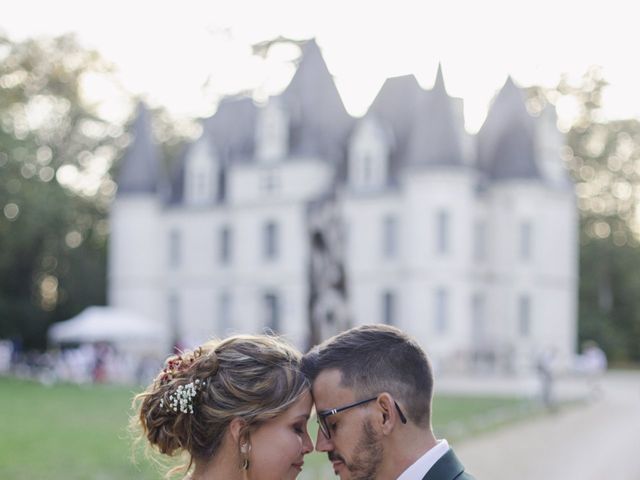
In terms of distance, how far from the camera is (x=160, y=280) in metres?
49.0

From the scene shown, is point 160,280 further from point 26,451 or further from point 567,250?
point 26,451

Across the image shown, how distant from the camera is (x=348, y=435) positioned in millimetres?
3254

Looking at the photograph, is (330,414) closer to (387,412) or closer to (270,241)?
(387,412)

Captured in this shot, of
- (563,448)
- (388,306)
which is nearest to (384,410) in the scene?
(563,448)

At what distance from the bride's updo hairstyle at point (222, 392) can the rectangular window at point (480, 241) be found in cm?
4004

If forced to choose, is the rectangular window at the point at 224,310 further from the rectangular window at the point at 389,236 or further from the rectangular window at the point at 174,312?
the rectangular window at the point at 389,236

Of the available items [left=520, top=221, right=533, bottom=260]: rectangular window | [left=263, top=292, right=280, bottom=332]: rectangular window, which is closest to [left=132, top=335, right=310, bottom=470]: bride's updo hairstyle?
[left=520, top=221, right=533, bottom=260]: rectangular window

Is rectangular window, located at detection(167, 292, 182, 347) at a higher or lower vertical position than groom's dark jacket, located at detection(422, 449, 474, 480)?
lower

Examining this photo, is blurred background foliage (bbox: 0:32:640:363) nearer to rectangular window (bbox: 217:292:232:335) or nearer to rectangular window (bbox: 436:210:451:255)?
rectangular window (bbox: 217:292:232:335)

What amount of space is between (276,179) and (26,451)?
101 feet

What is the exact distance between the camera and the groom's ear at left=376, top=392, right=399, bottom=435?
3162 mm

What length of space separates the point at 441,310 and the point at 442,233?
3077mm

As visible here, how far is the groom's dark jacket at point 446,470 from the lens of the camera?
10.2 feet

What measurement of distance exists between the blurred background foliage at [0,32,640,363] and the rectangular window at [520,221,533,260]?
8687 millimetres
